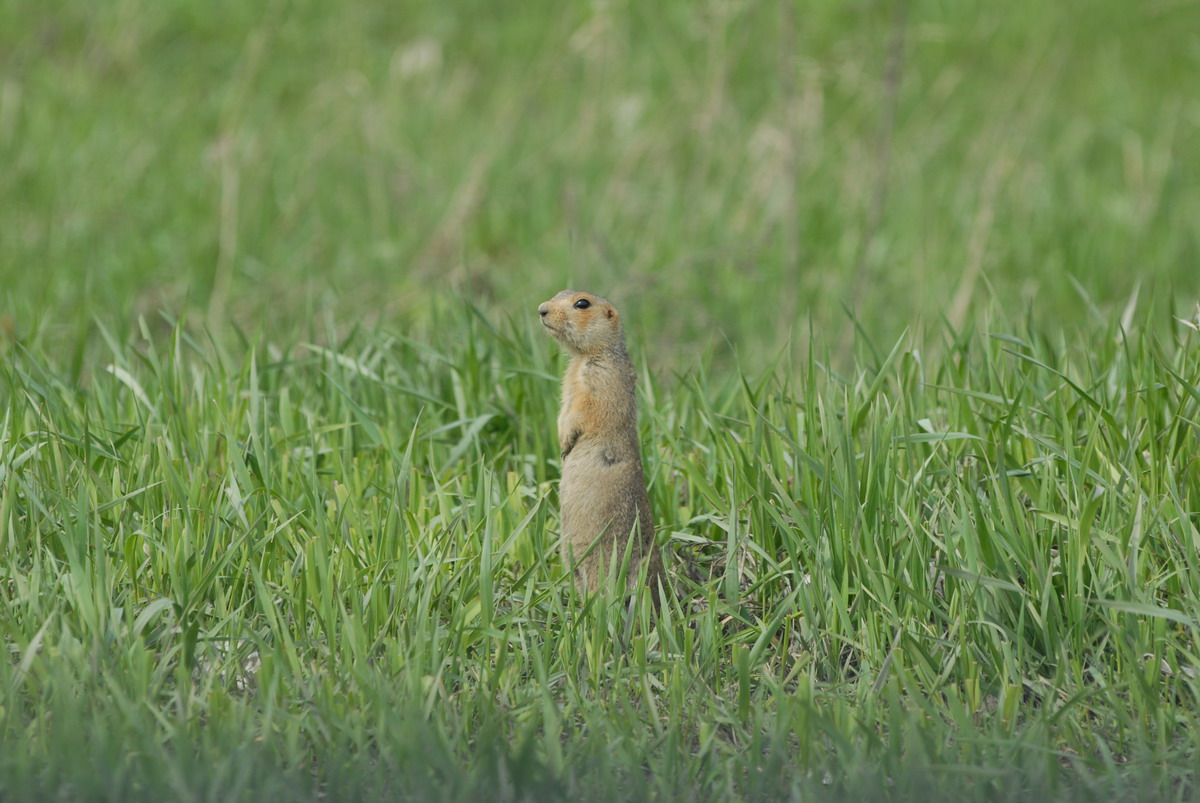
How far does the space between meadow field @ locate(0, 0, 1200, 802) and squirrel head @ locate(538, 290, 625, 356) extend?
1.35ft

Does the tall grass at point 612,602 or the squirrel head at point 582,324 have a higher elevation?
the squirrel head at point 582,324

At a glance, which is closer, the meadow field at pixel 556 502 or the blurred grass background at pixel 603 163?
the meadow field at pixel 556 502

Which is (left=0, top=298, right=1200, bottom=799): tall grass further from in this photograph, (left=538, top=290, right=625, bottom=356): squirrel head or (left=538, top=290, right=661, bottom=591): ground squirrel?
(left=538, top=290, right=625, bottom=356): squirrel head

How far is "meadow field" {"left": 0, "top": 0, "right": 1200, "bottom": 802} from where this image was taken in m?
2.74

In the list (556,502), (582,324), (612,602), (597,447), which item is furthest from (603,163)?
(612,602)

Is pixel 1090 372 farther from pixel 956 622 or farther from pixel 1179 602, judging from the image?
pixel 956 622

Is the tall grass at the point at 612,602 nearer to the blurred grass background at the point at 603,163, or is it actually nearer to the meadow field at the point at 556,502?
the meadow field at the point at 556,502

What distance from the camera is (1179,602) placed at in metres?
3.22

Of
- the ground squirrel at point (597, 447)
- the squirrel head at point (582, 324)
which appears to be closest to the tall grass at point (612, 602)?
the ground squirrel at point (597, 447)

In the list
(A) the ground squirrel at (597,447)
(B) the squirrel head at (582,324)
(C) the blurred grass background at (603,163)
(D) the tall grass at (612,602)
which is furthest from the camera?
(C) the blurred grass background at (603,163)

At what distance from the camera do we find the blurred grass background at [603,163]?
6305mm

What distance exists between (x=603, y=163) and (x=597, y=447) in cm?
481

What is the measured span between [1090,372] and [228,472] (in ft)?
8.22

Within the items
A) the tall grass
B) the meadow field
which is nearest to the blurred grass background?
the meadow field
